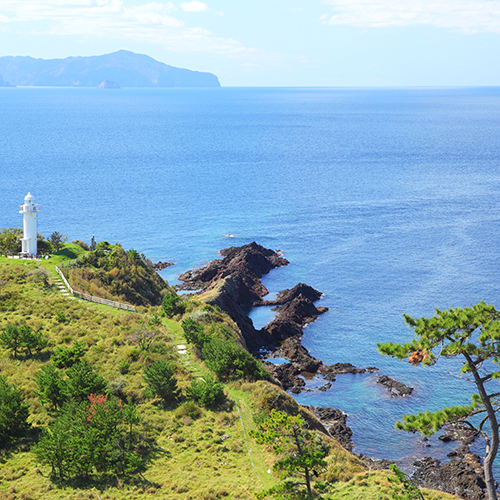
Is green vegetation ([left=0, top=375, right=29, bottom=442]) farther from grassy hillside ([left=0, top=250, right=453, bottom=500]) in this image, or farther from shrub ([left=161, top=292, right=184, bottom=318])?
shrub ([left=161, top=292, right=184, bottom=318])

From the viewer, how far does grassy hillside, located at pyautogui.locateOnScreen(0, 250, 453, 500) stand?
21828 millimetres

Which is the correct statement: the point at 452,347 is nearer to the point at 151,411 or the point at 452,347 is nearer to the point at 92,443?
the point at 92,443

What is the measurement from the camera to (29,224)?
172 feet

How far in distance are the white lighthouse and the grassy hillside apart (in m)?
10.3

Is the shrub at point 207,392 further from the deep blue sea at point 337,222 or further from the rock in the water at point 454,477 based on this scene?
the deep blue sea at point 337,222

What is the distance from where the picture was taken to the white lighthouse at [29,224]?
5187 cm

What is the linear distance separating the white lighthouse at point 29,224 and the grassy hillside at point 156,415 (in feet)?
33.9

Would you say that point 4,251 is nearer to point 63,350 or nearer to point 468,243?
point 63,350

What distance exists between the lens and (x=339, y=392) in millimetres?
46688

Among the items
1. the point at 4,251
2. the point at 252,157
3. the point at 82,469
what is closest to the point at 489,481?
the point at 82,469

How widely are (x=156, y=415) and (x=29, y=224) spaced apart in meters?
32.1

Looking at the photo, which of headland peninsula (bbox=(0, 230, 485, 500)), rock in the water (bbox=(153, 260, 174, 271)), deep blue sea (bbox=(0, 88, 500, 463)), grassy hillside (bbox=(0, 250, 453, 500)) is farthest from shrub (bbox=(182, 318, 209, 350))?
rock in the water (bbox=(153, 260, 174, 271))

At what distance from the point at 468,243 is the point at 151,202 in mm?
65643

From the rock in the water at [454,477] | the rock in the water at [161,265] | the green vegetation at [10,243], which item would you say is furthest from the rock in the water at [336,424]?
the rock in the water at [161,265]
